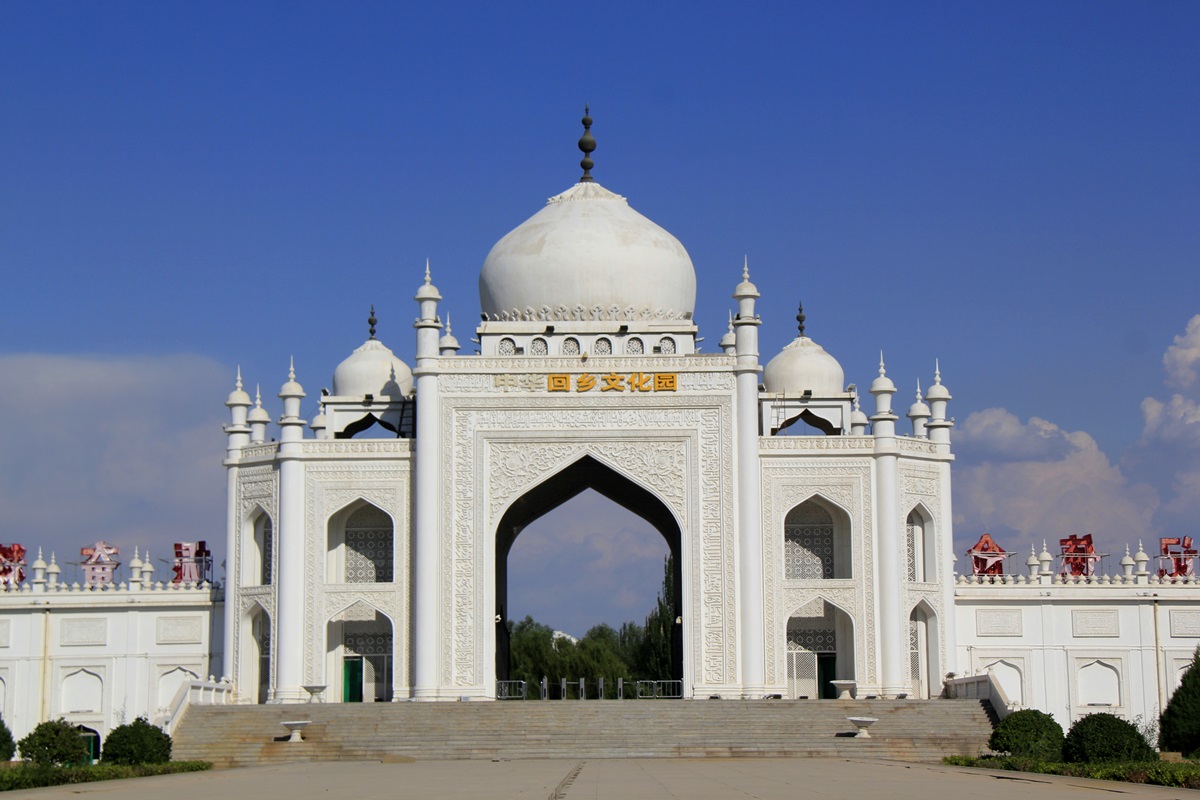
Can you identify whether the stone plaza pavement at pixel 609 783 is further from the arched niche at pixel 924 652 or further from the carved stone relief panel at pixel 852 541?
the arched niche at pixel 924 652

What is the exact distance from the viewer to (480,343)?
117 ft

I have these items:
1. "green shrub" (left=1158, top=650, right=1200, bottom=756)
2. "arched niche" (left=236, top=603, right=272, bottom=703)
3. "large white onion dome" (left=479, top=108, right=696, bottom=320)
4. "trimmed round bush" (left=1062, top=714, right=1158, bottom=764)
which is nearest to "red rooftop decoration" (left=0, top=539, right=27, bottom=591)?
"green shrub" (left=1158, top=650, right=1200, bottom=756)

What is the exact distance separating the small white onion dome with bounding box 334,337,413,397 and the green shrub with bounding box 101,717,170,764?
1196cm

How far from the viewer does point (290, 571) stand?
3353cm

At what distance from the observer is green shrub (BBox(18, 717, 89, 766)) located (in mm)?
24906

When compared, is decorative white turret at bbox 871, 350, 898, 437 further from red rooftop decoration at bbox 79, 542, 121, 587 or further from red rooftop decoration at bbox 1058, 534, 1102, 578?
red rooftop decoration at bbox 79, 542, 121, 587

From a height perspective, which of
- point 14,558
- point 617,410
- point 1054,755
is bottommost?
point 1054,755

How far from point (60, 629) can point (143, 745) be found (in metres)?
10.7

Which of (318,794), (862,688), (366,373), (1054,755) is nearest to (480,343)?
(366,373)

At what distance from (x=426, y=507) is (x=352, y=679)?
14.1ft

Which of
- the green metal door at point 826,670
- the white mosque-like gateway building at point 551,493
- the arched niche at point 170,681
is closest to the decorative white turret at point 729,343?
the white mosque-like gateway building at point 551,493

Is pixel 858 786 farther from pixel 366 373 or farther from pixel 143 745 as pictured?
pixel 366 373

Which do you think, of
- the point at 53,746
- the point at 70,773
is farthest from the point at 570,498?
the point at 70,773

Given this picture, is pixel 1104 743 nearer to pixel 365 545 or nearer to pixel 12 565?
pixel 365 545
